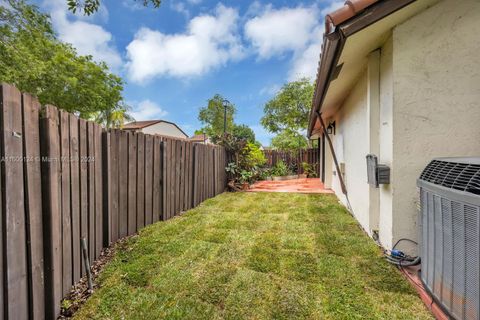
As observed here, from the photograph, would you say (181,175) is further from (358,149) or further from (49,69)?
(49,69)

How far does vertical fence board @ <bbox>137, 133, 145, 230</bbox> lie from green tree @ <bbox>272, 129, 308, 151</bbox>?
1488 cm

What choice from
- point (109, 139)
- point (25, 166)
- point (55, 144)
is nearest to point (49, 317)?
point (25, 166)

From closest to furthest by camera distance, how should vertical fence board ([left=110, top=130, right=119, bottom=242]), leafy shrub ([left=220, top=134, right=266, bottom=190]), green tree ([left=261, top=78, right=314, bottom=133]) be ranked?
1. vertical fence board ([left=110, top=130, right=119, bottom=242])
2. leafy shrub ([left=220, top=134, right=266, bottom=190])
3. green tree ([left=261, top=78, right=314, bottom=133])

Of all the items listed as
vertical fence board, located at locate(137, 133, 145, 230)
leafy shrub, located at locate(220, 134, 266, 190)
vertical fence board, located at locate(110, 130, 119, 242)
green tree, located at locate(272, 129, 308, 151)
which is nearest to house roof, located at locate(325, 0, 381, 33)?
vertical fence board, located at locate(110, 130, 119, 242)

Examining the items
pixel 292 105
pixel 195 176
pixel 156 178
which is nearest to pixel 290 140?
pixel 292 105

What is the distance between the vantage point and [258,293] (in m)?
2.15

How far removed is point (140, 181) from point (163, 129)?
101 feet

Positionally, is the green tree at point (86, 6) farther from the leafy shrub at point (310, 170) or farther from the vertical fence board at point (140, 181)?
the leafy shrub at point (310, 170)

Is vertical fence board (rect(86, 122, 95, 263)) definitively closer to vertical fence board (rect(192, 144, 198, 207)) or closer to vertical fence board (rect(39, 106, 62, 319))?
vertical fence board (rect(39, 106, 62, 319))

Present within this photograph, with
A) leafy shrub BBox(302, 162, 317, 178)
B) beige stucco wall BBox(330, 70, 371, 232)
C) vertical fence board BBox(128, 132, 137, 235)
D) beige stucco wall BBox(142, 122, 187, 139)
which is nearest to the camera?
vertical fence board BBox(128, 132, 137, 235)

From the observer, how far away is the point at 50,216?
6.09 feet

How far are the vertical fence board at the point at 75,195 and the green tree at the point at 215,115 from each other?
28.9 meters

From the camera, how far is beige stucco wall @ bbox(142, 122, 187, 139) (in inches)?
1175

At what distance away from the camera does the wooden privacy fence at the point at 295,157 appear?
45.6ft
